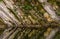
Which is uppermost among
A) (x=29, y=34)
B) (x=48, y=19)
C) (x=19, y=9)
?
(x=19, y=9)

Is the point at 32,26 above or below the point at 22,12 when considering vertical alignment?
below

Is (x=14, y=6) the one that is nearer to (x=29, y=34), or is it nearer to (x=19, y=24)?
(x=19, y=24)

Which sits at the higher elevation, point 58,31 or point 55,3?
point 55,3

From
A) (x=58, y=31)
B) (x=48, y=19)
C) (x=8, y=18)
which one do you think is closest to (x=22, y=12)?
(x=8, y=18)

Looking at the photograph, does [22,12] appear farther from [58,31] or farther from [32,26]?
[58,31]

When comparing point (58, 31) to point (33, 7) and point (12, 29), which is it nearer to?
point (33, 7)

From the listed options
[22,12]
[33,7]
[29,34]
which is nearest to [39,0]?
[33,7]
